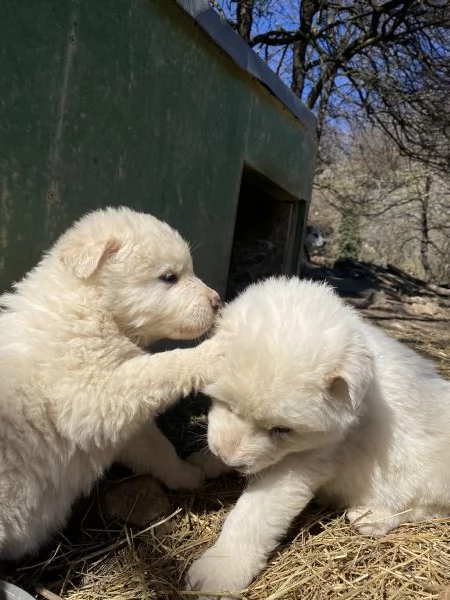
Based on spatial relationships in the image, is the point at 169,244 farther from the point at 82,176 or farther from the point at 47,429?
the point at 47,429

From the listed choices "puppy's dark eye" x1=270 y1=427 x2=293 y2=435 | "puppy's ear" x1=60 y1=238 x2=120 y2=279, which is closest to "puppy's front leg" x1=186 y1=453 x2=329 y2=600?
"puppy's dark eye" x1=270 y1=427 x2=293 y2=435

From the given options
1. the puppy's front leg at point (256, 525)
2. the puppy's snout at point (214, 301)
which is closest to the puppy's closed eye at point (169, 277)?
the puppy's snout at point (214, 301)

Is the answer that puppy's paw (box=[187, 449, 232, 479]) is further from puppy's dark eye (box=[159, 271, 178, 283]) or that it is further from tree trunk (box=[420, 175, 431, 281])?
tree trunk (box=[420, 175, 431, 281])

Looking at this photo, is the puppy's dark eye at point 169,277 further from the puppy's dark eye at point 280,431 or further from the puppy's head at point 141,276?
the puppy's dark eye at point 280,431

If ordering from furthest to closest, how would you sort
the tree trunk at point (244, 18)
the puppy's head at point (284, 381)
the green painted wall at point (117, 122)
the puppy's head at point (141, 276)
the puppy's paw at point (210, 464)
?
1. the tree trunk at point (244, 18)
2. the puppy's paw at point (210, 464)
3. the green painted wall at point (117, 122)
4. the puppy's head at point (141, 276)
5. the puppy's head at point (284, 381)

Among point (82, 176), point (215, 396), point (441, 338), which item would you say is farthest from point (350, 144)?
point (215, 396)

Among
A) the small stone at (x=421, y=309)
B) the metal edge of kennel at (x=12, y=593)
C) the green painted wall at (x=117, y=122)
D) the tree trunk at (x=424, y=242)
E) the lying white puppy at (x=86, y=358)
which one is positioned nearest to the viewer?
the metal edge of kennel at (x=12, y=593)
